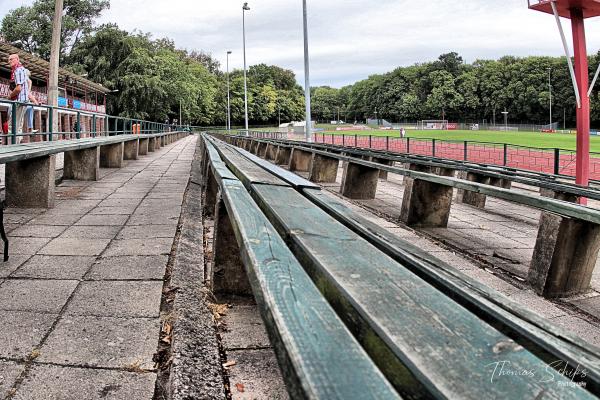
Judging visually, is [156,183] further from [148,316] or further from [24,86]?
[148,316]

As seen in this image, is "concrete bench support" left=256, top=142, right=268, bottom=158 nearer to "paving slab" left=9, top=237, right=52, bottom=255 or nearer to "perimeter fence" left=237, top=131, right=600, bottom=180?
"perimeter fence" left=237, top=131, right=600, bottom=180

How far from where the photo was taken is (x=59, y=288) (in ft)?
10.0

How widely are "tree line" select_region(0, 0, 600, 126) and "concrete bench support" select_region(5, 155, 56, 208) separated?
44932 millimetres

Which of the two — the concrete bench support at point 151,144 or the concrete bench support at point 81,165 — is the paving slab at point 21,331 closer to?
the concrete bench support at point 81,165

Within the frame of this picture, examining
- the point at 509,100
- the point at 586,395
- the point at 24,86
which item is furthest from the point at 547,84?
the point at 586,395

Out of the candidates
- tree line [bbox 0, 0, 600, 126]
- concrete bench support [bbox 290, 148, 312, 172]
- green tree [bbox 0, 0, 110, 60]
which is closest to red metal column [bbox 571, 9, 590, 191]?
concrete bench support [bbox 290, 148, 312, 172]

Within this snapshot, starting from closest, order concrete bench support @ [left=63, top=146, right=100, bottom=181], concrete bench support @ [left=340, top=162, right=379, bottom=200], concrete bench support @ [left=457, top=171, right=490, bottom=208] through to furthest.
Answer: concrete bench support @ [left=457, top=171, right=490, bottom=208], concrete bench support @ [left=340, top=162, right=379, bottom=200], concrete bench support @ [left=63, top=146, right=100, bottom=181]

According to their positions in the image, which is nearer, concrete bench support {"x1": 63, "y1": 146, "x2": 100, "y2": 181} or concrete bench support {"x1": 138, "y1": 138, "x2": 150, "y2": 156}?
concrete bench support {"x1": 63, "y1": 146, "x2": 100, "y2": 181}

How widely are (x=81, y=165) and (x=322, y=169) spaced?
416 centimetres

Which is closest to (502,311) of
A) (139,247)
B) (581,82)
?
(139,247)

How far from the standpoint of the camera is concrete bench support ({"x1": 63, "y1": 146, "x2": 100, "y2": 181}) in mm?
8352

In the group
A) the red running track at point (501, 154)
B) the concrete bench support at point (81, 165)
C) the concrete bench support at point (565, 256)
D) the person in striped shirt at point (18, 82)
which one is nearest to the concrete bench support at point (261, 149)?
the red running track at point (501, 154)

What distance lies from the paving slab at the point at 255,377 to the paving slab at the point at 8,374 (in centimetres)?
79

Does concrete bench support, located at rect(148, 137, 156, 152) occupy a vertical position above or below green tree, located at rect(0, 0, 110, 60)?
below
